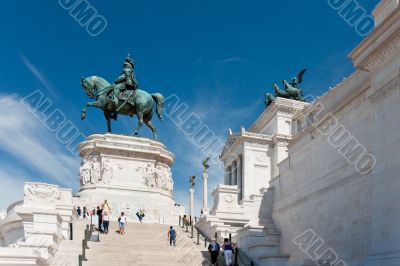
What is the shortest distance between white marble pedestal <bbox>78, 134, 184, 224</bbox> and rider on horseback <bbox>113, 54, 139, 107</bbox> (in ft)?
15.6

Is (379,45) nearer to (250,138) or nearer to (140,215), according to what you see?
(140,215)

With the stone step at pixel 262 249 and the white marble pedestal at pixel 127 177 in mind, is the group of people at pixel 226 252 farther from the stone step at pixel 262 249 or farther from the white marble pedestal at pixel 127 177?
the white marble pedestal at pixel 127 177

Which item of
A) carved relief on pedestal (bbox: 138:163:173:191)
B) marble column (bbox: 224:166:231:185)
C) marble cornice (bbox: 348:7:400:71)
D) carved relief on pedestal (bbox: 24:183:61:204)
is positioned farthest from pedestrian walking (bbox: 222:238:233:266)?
marble column (bbox: 224:166:231:185)

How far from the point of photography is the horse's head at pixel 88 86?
1618 inches

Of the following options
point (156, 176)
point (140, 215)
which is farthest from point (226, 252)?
point (156, 176)

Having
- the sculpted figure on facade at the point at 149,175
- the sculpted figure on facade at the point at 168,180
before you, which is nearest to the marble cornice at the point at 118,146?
the sculpted figure on facade at the point at 149,175

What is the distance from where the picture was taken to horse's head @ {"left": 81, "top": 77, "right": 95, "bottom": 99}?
135 ft

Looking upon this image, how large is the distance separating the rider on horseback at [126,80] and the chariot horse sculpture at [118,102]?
0.37 m

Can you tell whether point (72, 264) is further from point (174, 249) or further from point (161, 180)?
point (161, 180)

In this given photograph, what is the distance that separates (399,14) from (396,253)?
7.06 meters

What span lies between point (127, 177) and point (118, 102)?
6.77 metres

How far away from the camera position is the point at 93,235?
2417cm

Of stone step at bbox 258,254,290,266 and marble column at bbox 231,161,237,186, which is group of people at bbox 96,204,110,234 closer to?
stone step at bbox 258,254,290,266

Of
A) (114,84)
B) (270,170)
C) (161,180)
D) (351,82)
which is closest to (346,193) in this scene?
(351,82)
